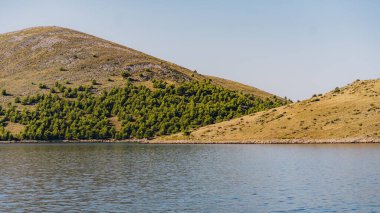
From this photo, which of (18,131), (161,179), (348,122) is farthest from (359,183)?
(18,131)

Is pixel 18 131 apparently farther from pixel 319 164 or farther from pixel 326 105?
pixel 319 164

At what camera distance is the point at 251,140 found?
495 ft

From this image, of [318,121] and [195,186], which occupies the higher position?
[318,121]

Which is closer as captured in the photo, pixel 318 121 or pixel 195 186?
pixel 195 186

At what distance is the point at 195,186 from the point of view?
5456cm

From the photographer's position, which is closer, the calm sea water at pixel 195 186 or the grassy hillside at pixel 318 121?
the calm sea water at pixel 195 186

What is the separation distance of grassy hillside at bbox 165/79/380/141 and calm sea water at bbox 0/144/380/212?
197ft

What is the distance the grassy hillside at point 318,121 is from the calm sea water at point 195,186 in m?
60.2

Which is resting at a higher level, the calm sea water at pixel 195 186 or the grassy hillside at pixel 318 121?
the grassy hillside at pixel 318 121

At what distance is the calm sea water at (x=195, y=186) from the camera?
4278 centimetres

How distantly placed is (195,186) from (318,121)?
10501 centimetres

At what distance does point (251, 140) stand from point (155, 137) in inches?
1702

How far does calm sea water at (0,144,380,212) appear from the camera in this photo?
42781 millimetres

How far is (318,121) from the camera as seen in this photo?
497 ft
